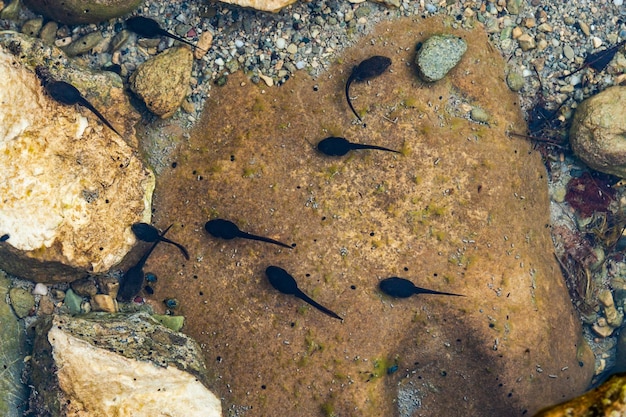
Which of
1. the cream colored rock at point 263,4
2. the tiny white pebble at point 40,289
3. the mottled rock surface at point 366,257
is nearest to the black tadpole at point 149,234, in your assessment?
the mottled rock surface at point 366,257

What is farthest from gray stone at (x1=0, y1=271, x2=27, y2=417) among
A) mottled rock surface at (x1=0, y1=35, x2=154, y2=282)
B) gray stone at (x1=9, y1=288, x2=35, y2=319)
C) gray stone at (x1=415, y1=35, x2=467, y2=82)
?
gray stone at (x1=415, y1=35, x2=467, y2=82)

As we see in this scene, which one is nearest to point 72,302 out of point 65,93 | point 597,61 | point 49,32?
point 65,93

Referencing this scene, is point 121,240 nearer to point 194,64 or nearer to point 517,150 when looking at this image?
point 194,64

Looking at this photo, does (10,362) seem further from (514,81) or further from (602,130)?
(602,130)

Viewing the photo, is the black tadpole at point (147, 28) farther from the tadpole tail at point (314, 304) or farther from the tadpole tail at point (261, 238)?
the tadpole tail at point (314, 304)

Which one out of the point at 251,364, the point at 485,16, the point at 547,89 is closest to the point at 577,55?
the point at 547,89
